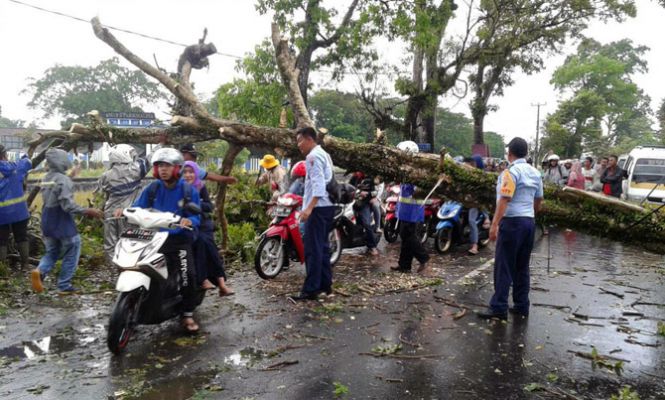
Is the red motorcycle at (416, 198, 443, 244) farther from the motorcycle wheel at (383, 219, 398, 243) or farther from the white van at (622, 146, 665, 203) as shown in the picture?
the white van at (622, 146, 665, 203)

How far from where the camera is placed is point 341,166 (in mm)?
6312

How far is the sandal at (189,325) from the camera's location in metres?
4.70

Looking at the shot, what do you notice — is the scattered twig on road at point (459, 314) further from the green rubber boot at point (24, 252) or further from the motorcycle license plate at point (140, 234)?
the green rubber boot at point (24, 252)

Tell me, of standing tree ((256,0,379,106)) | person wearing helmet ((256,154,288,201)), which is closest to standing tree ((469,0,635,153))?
standing tree ((256,0,379,106))

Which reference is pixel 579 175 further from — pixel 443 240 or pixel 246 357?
pixel 246 357

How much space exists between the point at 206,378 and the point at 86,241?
4.94m

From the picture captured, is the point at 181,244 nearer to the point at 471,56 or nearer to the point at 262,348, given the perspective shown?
the point at 262,348

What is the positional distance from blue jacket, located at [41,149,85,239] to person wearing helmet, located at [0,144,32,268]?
105 cm

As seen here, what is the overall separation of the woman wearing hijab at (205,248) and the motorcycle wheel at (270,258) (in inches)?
31.5

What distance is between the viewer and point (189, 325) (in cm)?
473

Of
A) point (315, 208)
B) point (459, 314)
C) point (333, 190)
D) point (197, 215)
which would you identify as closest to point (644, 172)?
point (459, 314)

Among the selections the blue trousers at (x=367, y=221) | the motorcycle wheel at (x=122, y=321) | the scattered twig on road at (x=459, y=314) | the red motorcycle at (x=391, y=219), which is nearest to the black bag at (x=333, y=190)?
the scattered twig on road at (x=459, y=314)

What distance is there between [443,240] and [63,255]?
599 centimetres

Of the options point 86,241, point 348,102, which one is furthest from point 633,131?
point 86,241
